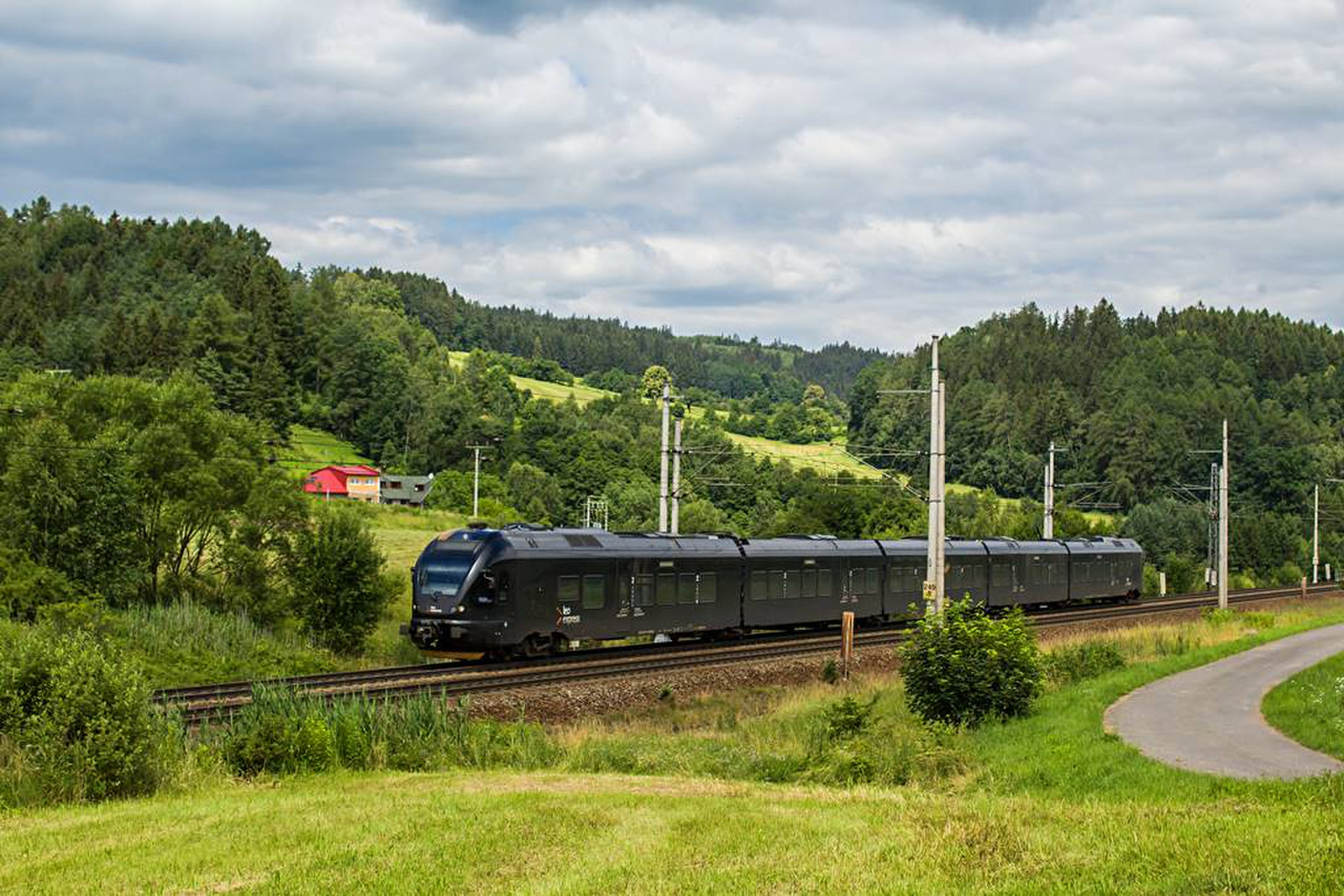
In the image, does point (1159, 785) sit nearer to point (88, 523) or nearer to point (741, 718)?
point (741, 718)

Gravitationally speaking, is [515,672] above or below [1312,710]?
below

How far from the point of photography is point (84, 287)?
180500mm

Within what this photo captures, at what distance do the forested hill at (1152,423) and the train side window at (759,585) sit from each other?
268 ft

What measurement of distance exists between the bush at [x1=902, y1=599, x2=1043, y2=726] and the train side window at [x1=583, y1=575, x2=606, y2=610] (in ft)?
35.3

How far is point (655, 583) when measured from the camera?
124ft

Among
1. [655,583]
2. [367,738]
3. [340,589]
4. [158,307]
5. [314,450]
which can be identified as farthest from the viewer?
[158,307]

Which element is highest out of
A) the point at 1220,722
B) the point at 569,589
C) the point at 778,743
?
the point at 569,589

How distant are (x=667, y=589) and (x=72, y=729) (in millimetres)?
22281

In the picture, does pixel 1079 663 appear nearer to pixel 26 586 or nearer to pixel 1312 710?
pixel 1312 710

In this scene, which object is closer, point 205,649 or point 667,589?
point 205,649

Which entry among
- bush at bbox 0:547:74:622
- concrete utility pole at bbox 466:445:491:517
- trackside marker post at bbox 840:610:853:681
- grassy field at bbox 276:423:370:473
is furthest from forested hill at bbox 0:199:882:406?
trackside marker post at bbox 840:610:853:681

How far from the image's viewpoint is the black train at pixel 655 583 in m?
32.8

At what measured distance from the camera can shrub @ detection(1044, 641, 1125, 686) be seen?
31.5 meters

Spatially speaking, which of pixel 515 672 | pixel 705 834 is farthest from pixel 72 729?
pixel 515 672
